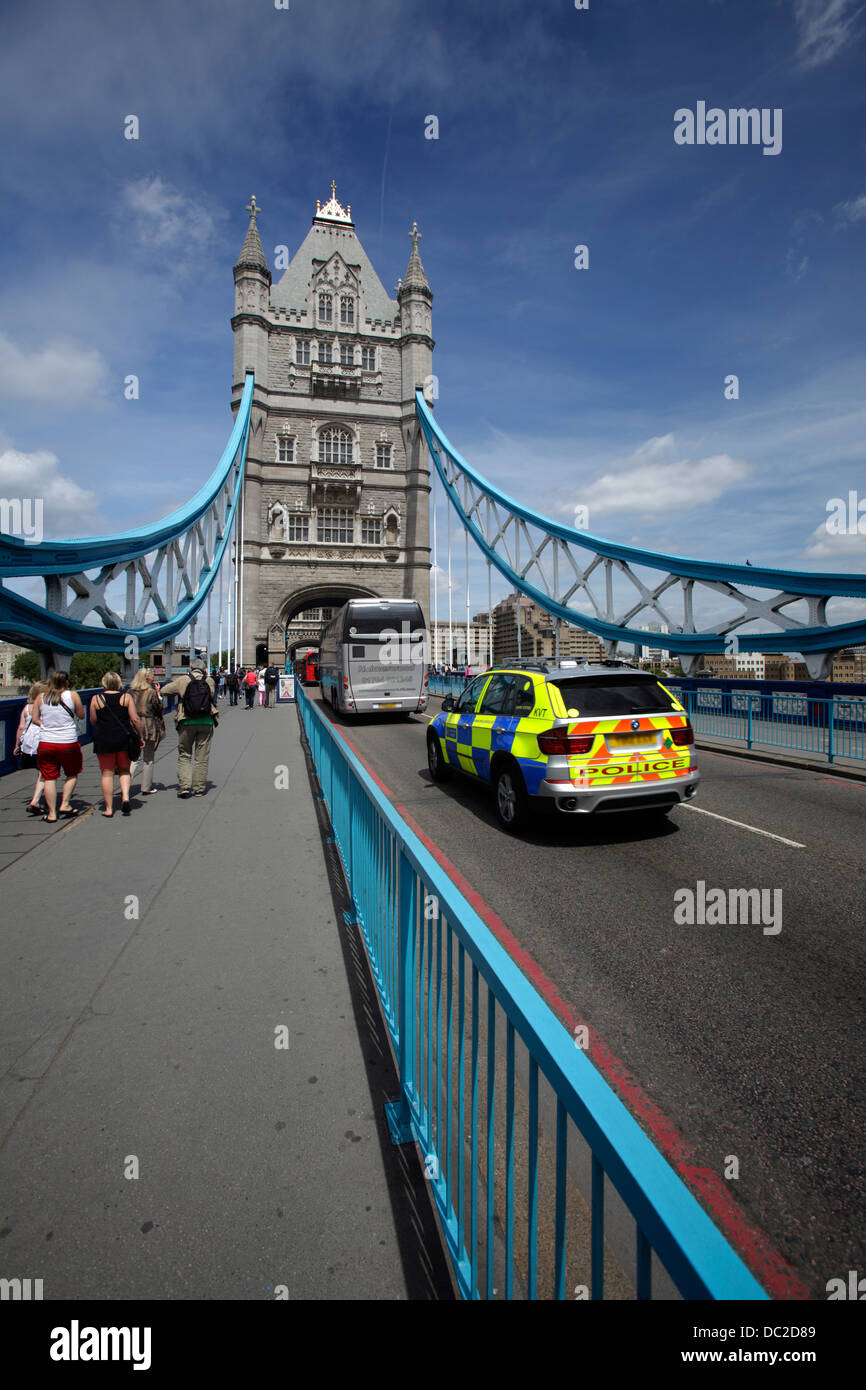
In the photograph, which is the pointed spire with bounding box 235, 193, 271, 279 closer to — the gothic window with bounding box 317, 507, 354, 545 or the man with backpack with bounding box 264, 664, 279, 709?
the gothic window with bounding box 317, 507, 354, 545

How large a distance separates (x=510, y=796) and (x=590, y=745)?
110 cm

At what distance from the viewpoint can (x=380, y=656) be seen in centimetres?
1698

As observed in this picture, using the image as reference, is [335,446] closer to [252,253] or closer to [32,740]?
[252,253]

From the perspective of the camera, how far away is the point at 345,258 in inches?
1791

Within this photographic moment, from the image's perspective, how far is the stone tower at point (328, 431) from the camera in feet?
136

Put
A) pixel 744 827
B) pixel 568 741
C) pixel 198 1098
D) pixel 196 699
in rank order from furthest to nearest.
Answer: pixel 196 699, pixel 744 827, pixel 568 741, pixel 198 1098

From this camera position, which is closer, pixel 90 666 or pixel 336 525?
pixel 336 525

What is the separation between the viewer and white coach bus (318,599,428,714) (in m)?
16.9

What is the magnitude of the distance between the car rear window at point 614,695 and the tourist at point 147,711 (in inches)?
206

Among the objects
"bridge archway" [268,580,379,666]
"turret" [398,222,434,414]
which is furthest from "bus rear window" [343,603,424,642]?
"turret" [398,222,434,414]

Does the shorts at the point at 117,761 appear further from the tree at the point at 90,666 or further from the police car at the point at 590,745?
Result: the tree at the point at 90,666

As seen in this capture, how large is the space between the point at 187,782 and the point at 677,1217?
8102 mm

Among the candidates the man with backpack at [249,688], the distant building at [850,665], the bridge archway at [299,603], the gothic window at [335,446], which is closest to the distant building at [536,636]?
the bridge archway at [299,603]

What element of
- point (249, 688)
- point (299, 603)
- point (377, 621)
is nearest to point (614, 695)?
point (377, 621)
